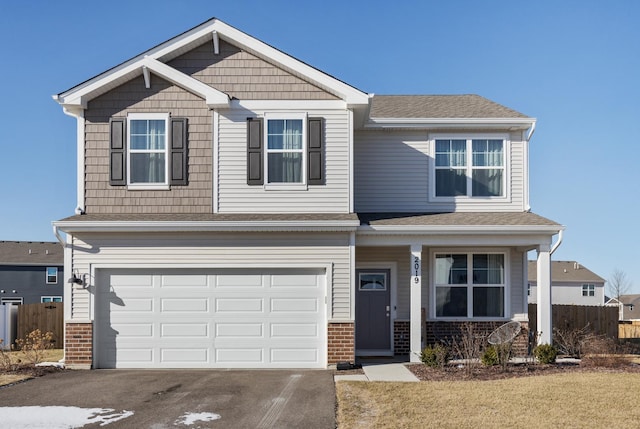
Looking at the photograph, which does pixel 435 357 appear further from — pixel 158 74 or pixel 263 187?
pixel 158 74

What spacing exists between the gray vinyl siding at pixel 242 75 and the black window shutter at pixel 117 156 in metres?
1.96

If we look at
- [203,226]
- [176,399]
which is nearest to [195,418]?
[176,399]

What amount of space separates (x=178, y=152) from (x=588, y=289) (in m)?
42.0

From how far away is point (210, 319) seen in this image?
13461mm

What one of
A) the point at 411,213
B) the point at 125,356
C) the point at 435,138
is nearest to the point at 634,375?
the point at 411,213

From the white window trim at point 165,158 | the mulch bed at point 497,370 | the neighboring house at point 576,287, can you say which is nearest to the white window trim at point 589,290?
the neighboring house at point 576,287

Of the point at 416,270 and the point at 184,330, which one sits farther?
the point at 416,270

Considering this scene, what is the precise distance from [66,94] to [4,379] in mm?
5927

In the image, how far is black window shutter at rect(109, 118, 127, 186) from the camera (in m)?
13.7

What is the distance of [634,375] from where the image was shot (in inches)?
460

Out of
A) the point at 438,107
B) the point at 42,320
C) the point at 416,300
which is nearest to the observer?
the point at 416,300

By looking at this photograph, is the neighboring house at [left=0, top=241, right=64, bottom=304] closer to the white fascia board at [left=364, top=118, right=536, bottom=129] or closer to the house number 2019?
the white fascia board at [left=364, top=118, right=536, bottom=129]

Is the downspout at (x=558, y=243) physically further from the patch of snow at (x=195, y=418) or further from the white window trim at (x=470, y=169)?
the patch of snow at (x=195, y=418)

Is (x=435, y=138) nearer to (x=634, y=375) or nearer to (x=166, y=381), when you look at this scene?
(x=634, y=375)
